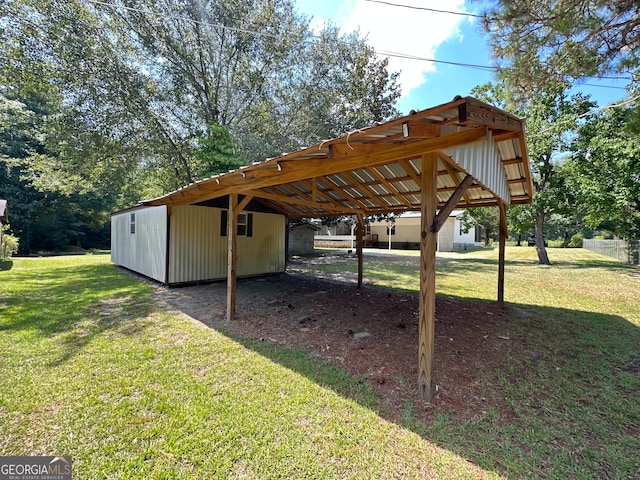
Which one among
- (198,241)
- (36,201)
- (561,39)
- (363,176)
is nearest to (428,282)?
(363,176)

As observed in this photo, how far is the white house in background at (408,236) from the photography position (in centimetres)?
2427

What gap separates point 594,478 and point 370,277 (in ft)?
27.1

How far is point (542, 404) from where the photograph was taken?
2.65 meters

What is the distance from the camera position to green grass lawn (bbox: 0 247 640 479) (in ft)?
6.31

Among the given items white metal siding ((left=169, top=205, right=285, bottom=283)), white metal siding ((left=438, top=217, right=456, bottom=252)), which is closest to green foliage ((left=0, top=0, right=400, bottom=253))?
white metal siding ((left=169, top=205, right=285, bottom=283))

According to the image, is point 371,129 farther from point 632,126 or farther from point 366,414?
point 632,126

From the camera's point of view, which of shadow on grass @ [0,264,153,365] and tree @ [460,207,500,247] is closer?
shadow on grass @ [0,264,153,365]

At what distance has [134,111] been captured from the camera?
36.8 feet

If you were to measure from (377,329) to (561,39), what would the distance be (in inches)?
253

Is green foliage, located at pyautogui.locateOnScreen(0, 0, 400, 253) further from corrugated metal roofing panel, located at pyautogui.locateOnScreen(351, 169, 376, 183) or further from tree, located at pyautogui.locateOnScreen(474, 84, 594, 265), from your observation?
corrugated metal roofing panel, located at pyautogui.locateOnScreen(351, 169, 376, 183)

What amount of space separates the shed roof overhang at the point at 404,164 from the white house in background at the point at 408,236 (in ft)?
56.6

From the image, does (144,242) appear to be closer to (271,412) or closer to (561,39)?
(271,412)

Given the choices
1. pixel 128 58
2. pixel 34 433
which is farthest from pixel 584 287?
pixel 128 58

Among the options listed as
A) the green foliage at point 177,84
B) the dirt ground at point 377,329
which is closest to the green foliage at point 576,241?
the green foliage at point 177,84
